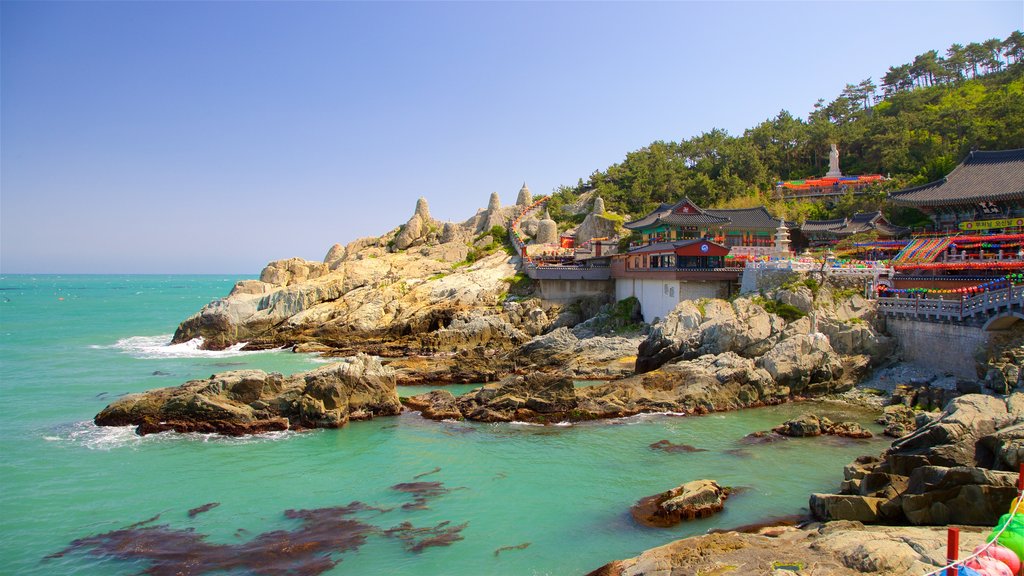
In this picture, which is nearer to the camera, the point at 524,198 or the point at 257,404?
the point at 257,404

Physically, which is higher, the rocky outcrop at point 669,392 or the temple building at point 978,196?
the temple building at point 978,196

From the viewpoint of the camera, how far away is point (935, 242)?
3488 cm

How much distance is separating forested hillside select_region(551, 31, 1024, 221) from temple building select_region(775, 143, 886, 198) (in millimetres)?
1626

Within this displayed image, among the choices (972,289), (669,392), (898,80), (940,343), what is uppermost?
(898,80)

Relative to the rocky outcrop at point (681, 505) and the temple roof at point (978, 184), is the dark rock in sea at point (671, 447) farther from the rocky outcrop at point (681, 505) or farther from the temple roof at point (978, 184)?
the temple roof at point (978, 184)

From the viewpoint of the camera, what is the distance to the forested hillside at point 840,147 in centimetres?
5281

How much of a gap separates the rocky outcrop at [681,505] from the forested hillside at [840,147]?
4227 cm

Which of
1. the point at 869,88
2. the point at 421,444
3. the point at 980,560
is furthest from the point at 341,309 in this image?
the point at 869,88

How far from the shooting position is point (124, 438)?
22828 mm

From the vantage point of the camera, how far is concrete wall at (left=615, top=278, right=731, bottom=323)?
36500 mm

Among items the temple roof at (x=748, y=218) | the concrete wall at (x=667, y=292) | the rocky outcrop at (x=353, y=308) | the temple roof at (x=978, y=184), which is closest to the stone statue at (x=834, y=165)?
the temple roof at (x=748, y=218)

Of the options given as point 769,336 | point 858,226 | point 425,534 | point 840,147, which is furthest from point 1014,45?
point 425,534

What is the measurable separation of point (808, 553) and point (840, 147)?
64318 millimetres

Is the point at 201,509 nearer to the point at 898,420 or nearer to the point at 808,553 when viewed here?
the point at 808,553
